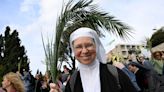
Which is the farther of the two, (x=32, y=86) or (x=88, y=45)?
(x=32, y=86)

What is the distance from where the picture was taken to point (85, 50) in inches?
150

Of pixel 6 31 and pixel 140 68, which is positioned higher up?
pixel 6 31

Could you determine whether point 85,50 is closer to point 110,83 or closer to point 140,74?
point 110,83

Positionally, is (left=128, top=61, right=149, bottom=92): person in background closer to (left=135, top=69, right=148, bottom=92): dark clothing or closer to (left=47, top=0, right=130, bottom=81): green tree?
(left=135, top=69, right=148, bottom=92): dark clothing

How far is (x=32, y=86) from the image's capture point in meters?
13.5

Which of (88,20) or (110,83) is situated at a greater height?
(88,20)

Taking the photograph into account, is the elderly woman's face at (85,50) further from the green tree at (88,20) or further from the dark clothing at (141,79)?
the dark clothing at (141,79)

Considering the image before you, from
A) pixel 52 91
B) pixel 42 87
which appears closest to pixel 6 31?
pixel 42 87

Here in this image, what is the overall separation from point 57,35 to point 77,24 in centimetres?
166

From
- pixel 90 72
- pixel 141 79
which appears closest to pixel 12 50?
pixel 141 79

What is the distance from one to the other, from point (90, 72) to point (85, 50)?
20cm

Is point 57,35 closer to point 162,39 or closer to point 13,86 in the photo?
point 13,86

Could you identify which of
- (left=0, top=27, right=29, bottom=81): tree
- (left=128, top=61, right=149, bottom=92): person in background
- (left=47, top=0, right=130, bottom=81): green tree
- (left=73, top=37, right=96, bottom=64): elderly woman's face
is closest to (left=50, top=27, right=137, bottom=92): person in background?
(left=73, top=37, right=96, bottom=64): elderly woman's face

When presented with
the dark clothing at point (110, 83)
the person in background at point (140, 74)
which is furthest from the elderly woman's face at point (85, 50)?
the person in background at point (140, 74)
